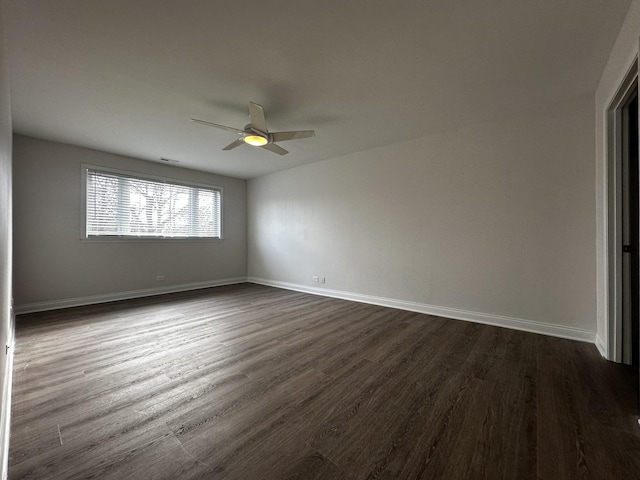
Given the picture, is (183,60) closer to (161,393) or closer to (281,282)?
(161,393)

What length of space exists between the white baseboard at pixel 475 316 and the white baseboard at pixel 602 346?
0.15m

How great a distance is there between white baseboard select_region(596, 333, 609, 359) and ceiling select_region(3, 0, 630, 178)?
7.81ft

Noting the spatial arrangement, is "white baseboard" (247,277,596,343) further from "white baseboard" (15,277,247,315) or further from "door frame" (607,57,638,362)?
"white baseboard" (15,277,247,315)

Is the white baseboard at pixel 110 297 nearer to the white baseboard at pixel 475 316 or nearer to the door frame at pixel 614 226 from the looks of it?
the white baseboard at pixel 475 316

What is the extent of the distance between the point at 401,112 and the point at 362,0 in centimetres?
155

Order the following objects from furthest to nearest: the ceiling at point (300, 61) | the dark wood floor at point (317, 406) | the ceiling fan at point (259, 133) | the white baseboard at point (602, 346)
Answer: the ceiling fan at point (259, 133)
the white baseboard at point (602, 346)
the ceiling at point (300, 61)
the dark wood floor at point (317, 406)

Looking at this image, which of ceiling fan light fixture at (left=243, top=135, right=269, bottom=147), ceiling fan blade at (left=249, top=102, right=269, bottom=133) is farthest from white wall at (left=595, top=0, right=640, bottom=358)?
ceiling fan light fixture at (left=243, top=135, right=269, bottom=147)

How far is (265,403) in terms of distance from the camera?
1.63m

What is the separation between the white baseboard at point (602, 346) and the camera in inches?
88.0

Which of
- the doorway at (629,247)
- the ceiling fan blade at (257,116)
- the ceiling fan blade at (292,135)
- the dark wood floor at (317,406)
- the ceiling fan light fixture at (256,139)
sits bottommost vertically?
the dark wood floor at (317,406)

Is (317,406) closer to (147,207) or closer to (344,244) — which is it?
(344,244)

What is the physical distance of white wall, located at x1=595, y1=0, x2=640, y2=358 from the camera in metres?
1.73

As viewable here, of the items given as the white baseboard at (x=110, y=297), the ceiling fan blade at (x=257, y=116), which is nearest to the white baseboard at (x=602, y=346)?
the ceiling fan blade at (x=257, y=116)

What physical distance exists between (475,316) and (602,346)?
1.10 meters
